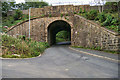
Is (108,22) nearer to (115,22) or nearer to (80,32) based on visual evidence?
(115,22)

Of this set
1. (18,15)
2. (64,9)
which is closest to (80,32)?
(64,9)

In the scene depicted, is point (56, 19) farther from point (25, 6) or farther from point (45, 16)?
point (25, 6)

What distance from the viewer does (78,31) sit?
17.3 metres

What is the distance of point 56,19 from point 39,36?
4.65 meters

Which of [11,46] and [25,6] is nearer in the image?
[11,46]

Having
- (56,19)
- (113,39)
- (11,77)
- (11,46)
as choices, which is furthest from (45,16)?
(11,77)

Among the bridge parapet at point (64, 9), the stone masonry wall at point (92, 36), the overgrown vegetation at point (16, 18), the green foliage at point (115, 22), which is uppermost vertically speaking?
the bridge parapet at point (64, 9)

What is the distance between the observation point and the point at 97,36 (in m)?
13.1

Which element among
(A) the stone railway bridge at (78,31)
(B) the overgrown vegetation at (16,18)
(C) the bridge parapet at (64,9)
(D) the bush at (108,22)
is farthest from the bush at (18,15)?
(D) the bush at (108,22)

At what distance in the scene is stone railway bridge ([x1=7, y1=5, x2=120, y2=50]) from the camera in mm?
11398

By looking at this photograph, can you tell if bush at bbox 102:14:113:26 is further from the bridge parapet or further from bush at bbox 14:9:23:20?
bush at bbox 14:9:23:20

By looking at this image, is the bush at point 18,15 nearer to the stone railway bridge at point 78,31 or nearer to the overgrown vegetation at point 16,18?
the overgrown vegetation at point 16,18

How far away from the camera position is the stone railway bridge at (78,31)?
11398mm

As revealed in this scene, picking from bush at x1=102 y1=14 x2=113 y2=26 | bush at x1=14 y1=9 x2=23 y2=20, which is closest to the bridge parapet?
bush at x1=14 y1=9 x2=23 y2=20
